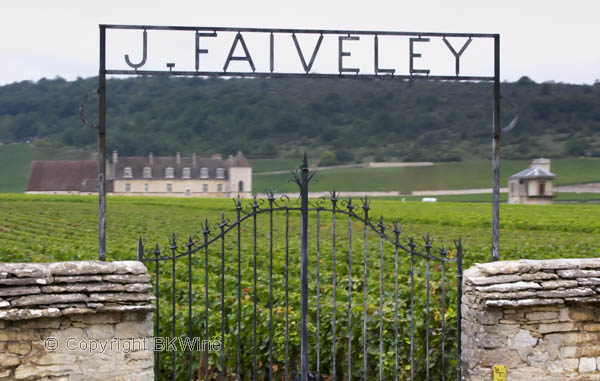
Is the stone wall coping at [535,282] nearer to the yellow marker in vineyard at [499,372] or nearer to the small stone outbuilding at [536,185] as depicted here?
the yellow marker in vineyard at [499,372]

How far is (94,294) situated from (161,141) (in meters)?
101

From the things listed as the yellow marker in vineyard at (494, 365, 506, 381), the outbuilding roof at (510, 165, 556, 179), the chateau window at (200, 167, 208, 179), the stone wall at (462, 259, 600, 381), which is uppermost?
the chateau window at (200, 167, 208, 179)

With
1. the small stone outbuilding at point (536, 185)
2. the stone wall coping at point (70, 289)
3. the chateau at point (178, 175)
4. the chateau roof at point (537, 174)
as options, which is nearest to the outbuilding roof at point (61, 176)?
the chateau at point (178, 175)

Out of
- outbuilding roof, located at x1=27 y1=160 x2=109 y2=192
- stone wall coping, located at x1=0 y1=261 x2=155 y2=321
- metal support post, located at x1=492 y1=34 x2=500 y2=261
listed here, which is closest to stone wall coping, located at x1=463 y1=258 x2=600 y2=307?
metal support post, located at x1=492 y1=34 x2=500 y2=261

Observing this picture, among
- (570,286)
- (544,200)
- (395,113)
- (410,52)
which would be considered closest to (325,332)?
(570,286)

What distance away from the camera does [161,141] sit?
10538 cm

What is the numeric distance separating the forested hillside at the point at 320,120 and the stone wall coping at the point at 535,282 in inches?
3711

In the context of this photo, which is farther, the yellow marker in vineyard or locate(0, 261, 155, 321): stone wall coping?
the yellow marker in vineyard

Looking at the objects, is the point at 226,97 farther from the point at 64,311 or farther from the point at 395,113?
the point at 64,311

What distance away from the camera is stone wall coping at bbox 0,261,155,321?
602 cm

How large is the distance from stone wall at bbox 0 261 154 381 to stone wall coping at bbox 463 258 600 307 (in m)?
3.39

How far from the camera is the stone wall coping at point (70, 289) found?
6020 mm

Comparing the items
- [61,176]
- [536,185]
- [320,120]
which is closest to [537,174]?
[536,185]

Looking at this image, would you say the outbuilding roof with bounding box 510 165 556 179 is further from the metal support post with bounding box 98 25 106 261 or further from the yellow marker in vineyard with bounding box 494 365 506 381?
the metal support post with bounding box 98 25 106 261
